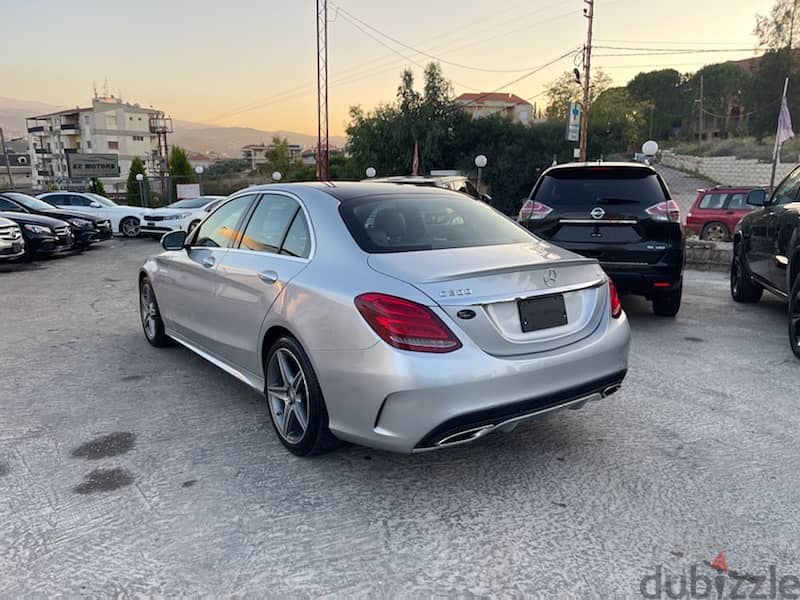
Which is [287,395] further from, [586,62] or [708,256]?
[586,62]

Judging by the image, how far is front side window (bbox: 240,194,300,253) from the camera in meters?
3.62

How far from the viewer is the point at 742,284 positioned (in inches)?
284

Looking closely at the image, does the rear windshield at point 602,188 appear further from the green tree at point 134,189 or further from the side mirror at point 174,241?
the green tree at point 134,189

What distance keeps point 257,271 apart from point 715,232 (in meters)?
14.5

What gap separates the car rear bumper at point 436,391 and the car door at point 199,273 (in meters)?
1.56

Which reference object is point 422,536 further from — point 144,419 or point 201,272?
point 201,272

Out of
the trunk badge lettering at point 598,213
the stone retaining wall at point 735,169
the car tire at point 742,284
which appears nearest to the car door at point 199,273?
the trunk badge lettering at point 598,213

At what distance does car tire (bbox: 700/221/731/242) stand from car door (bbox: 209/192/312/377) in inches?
550

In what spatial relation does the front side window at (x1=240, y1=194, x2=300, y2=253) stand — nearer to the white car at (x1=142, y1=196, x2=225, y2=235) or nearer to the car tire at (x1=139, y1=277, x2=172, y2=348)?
the car tire at (x1=139, y1=277, x2=172, y2=348)

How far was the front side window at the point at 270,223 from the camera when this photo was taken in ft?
11.9

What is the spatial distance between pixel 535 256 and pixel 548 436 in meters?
1.14

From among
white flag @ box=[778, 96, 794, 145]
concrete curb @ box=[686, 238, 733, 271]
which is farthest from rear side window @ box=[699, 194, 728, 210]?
concrete curb @ box=[686, 238, 733, 271]

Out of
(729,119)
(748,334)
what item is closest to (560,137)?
(748,334)

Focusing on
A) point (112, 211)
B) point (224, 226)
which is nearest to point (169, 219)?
point (112, 211)
